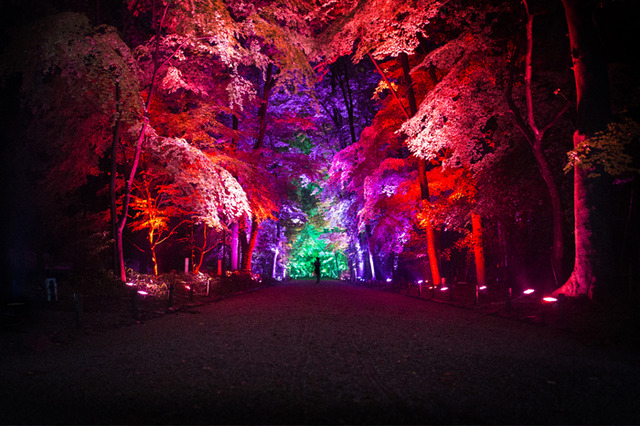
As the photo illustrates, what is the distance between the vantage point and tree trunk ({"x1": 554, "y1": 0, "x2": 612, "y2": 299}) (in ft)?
33.9

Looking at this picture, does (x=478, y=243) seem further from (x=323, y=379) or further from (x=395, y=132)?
(x=323, y=379)

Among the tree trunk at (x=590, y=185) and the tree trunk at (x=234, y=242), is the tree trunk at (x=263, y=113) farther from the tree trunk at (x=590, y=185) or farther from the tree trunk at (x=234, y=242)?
the tree trunk at (x=590, y=185)

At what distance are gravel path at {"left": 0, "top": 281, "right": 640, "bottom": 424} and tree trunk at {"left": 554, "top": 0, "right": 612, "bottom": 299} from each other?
262 centimetres

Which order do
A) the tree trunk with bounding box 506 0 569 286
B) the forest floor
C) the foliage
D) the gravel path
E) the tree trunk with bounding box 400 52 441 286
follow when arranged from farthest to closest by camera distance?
the tree trunk with bounding box 400 52 441 286 < the tree trunk with bounding box 506 0 569 286 < the foliage < the forest floor < the gravel path

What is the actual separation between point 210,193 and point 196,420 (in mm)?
12314

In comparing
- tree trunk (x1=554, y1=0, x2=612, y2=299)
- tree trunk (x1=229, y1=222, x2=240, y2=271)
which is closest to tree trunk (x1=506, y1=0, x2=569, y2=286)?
tree trunk (x1=554, y1=0, x2=612, y2=299)

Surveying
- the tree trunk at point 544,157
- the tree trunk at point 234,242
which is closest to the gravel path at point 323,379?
the tree trunk at point 544,157

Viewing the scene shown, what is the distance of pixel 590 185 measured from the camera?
10.5m

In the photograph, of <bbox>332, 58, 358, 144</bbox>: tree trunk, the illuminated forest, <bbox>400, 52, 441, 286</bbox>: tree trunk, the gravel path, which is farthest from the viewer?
<bbox>332, 58, 358, 144</bbox>: tree trunk

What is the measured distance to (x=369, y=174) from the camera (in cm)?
2427

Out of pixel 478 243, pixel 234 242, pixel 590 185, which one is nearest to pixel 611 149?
pixel 590 185

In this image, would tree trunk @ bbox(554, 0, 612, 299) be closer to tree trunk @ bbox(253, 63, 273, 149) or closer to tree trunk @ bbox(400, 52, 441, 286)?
tree trunk @ bbox(400, 52, 441, 286)

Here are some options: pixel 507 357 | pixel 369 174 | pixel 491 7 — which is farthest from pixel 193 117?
pixel 507 357

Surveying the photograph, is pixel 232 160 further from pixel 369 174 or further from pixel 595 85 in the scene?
pixel 595 85
